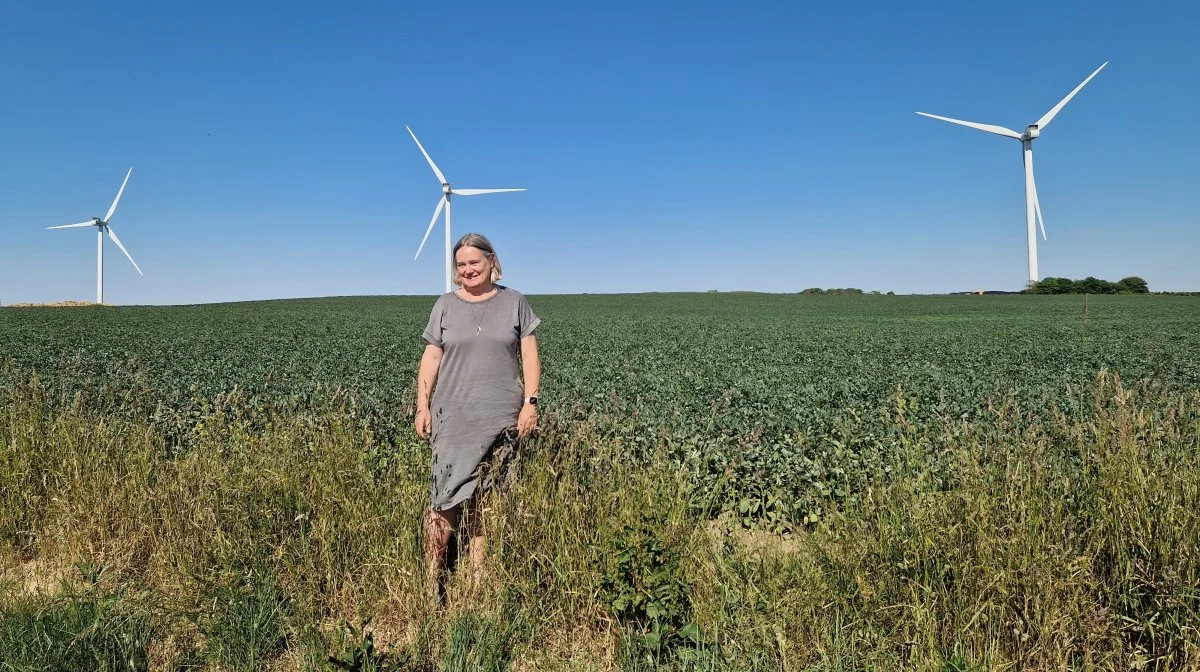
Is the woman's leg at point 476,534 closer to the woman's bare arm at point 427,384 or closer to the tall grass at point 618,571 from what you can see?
the tall grass at point 618,571

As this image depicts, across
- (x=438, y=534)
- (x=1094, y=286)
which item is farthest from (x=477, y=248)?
(x=1094, y=286)

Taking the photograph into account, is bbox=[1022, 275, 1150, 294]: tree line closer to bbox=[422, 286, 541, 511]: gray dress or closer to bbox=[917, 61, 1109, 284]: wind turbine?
bbox=[917, 61, 1109, 284]: wind turbine

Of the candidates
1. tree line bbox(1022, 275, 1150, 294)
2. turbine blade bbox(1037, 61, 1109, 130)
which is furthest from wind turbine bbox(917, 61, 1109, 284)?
tree line bbox(1022, 275, 1150, 294)

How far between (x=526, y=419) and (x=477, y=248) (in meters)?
1.11

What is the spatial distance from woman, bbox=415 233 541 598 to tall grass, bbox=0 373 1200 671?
21 cm

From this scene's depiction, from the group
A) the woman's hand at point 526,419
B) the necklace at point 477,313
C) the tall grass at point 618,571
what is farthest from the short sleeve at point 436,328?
the tall grass at point 618,571

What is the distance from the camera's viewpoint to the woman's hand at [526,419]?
155 inches

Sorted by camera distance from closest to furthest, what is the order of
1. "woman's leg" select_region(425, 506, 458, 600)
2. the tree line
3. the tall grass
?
the tall grass < "woman's leg" select_region(425, 506, 458, 600) < the tree line

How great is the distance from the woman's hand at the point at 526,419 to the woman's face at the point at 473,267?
0.82 meters

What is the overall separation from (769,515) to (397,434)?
11.5 ft

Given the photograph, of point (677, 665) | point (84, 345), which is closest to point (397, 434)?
point (677, 665)

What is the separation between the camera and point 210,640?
321 cm

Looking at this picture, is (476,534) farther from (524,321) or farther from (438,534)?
(524,321)

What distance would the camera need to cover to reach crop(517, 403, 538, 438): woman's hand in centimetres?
394
